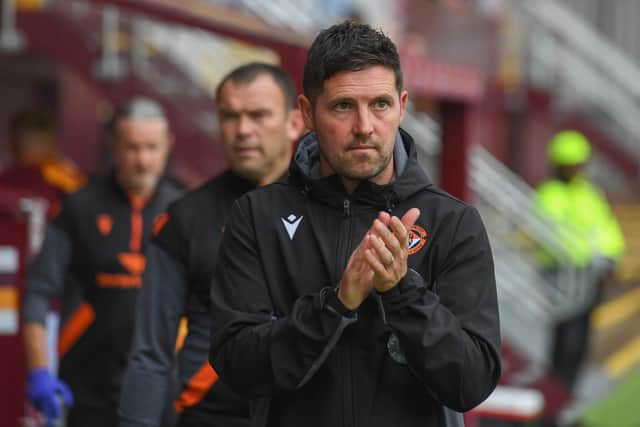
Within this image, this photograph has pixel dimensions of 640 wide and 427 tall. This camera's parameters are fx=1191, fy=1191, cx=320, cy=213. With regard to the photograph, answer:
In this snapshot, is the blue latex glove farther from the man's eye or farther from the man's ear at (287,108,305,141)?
the man's eye

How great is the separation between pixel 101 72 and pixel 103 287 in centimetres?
467

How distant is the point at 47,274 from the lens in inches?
195

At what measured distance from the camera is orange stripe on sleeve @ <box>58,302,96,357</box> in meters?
5.11

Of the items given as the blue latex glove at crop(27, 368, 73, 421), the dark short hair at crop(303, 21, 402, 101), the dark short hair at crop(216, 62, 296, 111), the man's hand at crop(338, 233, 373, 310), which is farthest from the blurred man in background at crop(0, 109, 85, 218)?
the man's hand at crop(338, 233, 373, 310)

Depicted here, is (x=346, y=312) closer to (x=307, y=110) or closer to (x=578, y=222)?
(x=307, y=110)

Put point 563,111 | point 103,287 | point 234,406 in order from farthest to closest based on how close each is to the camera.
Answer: point 563,111
point 103,287
point 234,406

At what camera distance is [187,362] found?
153 inches

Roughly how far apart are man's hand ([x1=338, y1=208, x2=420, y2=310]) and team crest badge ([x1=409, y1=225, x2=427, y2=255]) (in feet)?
0.71

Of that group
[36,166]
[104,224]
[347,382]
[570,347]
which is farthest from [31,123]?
[347,382]

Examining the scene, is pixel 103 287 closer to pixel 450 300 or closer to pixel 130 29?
pixel 450 300

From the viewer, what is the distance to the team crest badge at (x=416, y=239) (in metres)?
2.65

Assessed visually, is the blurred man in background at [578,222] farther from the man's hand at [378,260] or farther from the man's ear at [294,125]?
the man's hand at [378,260]

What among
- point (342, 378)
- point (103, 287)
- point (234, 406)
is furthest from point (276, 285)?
point (103, 287)

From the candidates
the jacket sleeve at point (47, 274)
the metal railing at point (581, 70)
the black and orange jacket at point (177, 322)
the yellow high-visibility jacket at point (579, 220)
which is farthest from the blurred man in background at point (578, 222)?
the metal railing at point (581, 70)
